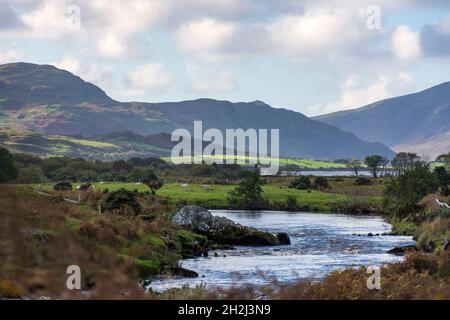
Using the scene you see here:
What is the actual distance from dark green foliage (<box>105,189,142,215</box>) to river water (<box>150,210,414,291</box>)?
399 inches

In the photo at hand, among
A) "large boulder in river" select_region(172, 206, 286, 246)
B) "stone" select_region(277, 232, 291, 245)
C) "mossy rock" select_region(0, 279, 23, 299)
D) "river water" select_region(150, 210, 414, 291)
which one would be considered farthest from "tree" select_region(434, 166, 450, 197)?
"mossy rock" select_region(0, 279, 23, 299)

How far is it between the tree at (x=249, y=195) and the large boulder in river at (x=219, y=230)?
5502 centimetres

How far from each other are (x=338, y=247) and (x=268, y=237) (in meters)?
6.69

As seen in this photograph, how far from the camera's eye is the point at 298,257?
49219mm

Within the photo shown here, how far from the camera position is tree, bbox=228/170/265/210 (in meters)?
118

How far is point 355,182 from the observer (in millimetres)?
161000

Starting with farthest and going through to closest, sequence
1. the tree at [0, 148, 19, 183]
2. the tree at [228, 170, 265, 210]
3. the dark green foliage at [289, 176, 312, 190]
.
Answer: the dark green foliage at [289, 176, 312, 190], the tree at [228, 170, 265, 210], the tree at [0, 148, 19, 183]

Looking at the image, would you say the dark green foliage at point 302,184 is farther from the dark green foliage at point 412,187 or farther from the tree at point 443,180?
the dark green foliage at point 412,187

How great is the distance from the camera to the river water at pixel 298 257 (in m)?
35.6

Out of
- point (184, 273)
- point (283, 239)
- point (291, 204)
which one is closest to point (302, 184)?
point (291, 204)

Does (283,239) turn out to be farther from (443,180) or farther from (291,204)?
(443,180)

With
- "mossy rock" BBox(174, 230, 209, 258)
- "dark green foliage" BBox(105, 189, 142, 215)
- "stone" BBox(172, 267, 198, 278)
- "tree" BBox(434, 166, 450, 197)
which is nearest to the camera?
"stone" BBox(172, 267, 198, 278)

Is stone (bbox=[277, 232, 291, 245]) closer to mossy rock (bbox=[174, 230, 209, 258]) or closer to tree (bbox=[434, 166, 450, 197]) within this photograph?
mossy rock (bbox=[174, 230, 209, 258])
